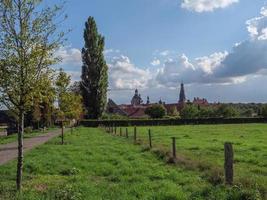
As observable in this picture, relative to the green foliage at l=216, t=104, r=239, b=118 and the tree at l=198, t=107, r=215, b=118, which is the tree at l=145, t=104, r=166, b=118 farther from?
the green foliage at l=216, t=104, r=239, b=118

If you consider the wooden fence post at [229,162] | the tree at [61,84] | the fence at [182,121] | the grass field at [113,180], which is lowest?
the grass field at [113,180]

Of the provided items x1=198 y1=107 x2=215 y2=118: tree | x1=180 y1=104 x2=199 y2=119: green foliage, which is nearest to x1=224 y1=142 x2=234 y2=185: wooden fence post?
x1=180 y1=104 x2=199 y2=119: green foliage

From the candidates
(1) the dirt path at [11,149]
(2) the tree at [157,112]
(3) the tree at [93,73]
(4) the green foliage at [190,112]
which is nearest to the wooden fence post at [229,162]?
(1) the dirt path at [11,149]

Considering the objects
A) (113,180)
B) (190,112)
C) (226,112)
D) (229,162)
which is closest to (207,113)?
(190,112)

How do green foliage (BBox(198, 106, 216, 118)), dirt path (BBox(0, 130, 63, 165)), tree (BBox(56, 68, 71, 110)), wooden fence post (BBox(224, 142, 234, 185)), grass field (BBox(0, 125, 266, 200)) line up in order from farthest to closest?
1. green foliage (BBox(198, 106, 216, 118))
2. dirt path (BBox(0, 130, 63, 165))
3. tree (BBox(56, 68, 71, 110))
4. wooden fence post (BBox(224, 142, 234, 185))
5. grass field (BBox(0, 125, 266, 200))

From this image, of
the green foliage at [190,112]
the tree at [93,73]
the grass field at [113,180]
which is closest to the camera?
the grass field at [113,180]

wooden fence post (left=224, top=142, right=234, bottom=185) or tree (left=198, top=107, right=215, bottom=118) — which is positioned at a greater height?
tree (left=198, top=107, right=215, bottom=118)

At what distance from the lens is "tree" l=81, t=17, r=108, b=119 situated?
3415 inches

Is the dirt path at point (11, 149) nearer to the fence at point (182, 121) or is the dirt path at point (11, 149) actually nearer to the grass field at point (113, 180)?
the grass field at point (113, 180)

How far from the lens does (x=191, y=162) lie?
17.6m

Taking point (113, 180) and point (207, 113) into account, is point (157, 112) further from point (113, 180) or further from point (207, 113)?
point (113, 180)

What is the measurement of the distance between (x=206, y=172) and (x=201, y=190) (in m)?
3.09

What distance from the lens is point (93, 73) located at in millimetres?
88938

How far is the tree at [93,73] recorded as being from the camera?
A: 285 feet
